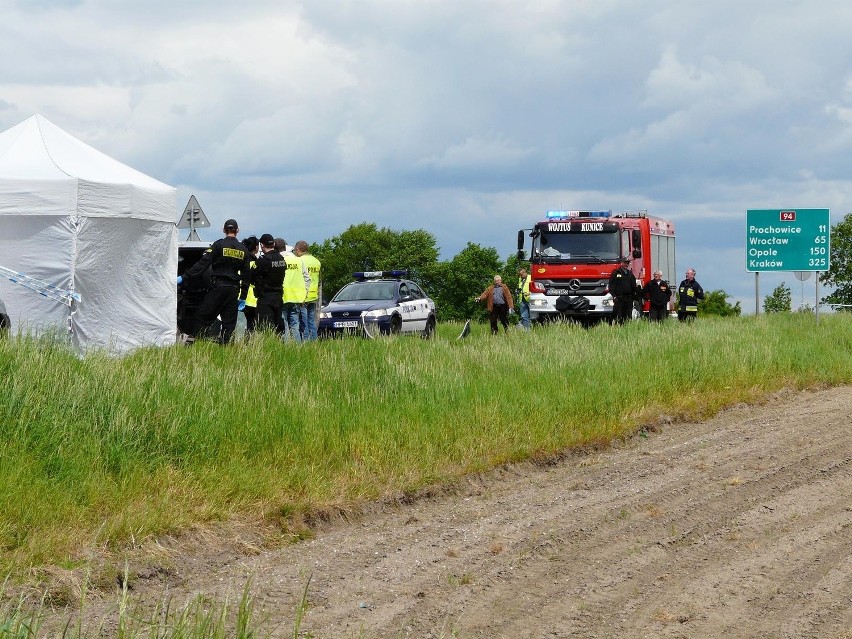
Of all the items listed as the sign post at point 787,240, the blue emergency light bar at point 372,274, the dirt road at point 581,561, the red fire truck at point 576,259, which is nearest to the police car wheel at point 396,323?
the blue emergency light bar at point 372,274

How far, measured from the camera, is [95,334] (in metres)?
18.5

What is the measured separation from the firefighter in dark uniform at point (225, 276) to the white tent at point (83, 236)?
1.33 meters

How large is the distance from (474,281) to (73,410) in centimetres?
8659

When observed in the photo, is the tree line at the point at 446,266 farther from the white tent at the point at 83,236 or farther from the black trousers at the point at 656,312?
the white tent at the point at 83,236

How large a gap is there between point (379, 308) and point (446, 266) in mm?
69760

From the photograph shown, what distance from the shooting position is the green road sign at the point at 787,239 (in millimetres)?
29516

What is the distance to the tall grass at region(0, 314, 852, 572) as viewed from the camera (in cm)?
745

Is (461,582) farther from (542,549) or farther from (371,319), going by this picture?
(371,319)

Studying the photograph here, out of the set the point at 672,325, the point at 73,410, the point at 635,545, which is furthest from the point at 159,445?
the point at 672,325

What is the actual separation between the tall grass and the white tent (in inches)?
174

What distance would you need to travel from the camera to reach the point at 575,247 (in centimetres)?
3058

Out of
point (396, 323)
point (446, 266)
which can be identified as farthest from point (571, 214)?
point (446, 266)

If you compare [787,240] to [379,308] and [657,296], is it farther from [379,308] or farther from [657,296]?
[379,308]

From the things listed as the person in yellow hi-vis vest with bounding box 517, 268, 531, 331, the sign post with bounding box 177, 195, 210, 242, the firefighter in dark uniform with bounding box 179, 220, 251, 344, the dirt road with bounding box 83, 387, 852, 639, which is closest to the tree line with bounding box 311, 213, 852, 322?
the person in yellow hi-vis vest with bounding box 517, 268, 531, 331
